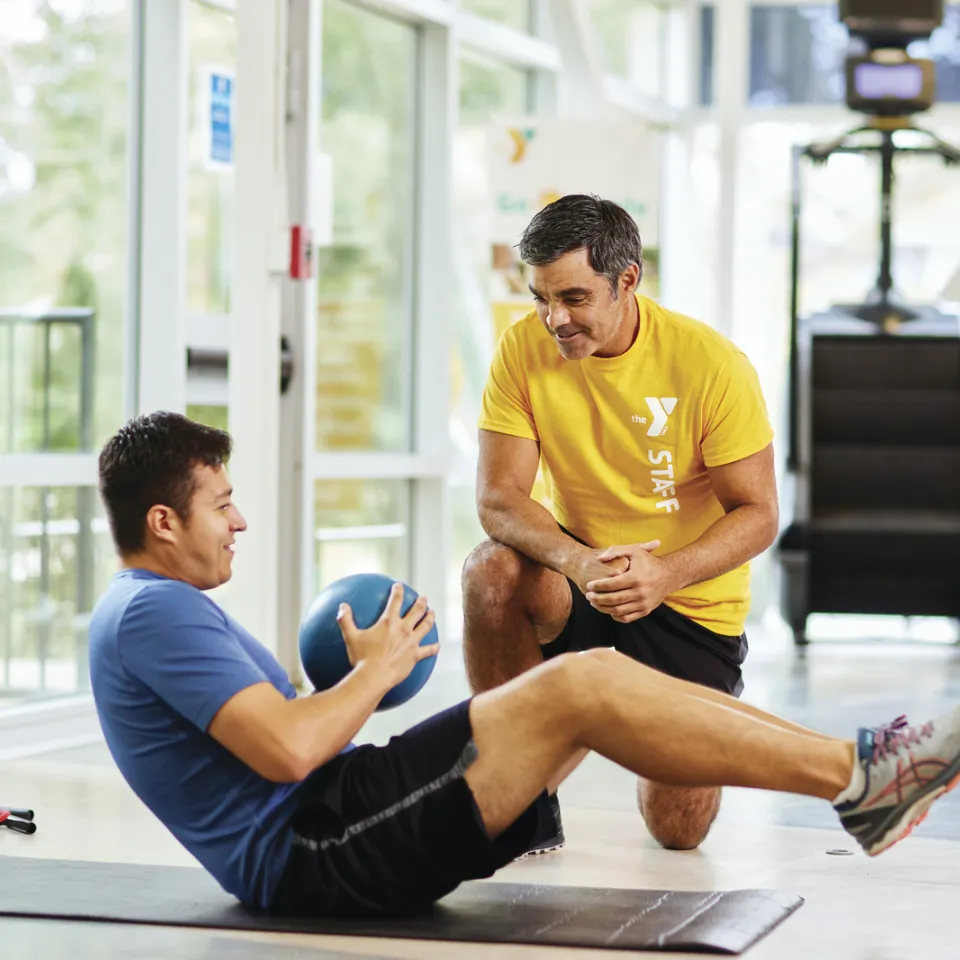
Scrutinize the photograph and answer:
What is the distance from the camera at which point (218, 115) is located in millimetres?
5219

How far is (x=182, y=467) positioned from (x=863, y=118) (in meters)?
6.10

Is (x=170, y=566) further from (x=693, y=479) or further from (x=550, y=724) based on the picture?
(x=693, y=479)

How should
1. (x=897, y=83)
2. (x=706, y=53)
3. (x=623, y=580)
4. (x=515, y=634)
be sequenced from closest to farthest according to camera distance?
(x=623, y=580) < (x=515, y=634) < (x=897, y=83) < (x=706, y=53)

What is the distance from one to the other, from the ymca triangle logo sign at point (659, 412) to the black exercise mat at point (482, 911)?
91cm

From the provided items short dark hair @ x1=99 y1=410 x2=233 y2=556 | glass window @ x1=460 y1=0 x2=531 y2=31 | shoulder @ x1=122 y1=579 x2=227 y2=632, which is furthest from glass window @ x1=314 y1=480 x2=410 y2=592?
shoulder @ x1=122 y1=579 x2=227 y2=632

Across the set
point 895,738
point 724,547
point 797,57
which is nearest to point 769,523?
point 724,547

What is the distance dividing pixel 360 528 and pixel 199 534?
3.75 metres

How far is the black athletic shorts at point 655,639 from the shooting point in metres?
3.26

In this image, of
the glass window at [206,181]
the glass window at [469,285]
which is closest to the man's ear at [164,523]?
the glass window at [206,181]

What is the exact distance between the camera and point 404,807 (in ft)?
7.64

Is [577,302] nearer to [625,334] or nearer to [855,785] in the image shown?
[625,334]

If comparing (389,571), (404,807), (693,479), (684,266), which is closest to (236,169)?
(389,571)

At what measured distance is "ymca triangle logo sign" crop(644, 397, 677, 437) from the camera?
3.22 metres

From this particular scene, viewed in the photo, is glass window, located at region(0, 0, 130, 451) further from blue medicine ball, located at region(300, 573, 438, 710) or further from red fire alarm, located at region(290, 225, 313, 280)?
blue medicine ball, located at region(300, 573, 438, 710)
